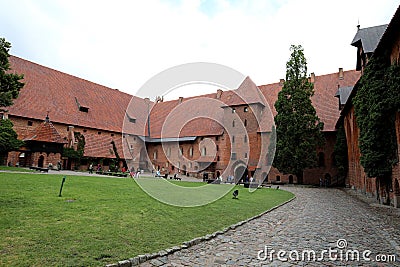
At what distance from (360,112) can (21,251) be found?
20490mm

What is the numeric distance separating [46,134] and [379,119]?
3392cm

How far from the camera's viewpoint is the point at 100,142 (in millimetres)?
42469

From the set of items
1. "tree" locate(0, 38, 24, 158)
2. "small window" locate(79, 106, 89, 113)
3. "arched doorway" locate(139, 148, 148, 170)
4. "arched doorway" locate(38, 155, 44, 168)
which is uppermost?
"small window" locate(79, 106, 89, 113)

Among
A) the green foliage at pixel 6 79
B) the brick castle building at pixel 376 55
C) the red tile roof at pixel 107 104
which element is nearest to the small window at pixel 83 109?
the red tile roof at pixel 107 104

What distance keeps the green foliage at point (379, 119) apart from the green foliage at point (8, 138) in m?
32.2

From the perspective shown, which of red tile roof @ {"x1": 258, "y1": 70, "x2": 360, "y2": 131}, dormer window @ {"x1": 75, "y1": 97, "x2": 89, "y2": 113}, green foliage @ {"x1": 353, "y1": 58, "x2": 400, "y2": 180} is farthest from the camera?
dormer window @ {"x1": 75, "y1": 97, "x2": 89, "y2": 113}

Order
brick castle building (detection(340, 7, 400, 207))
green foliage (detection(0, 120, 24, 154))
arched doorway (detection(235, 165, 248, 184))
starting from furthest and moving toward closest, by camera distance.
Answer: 1. arched doorway (detection(235, 165, 248, 184))
2. green foliage (detection(0, 120, 24, 154))
3. brick castle building (detection(340, 7, 400, 207))

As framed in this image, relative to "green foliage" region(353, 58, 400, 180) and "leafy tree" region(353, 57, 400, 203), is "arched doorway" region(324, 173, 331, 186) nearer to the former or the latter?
"leafy tree" region(353, 57, 400, 203)

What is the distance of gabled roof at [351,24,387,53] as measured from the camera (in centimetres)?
2203

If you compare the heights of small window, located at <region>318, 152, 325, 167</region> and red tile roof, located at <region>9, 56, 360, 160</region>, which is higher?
red tile roof, located at <region>9, 56, 360, 160</region>
